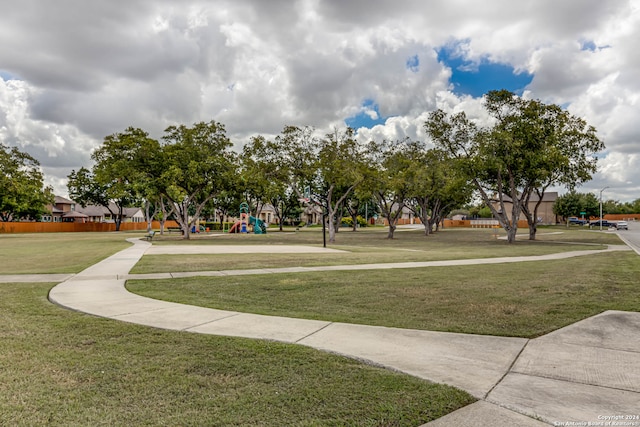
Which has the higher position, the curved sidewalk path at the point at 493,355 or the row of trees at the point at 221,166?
the row of trees at the point at 221,166

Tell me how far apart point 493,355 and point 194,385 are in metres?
3.30

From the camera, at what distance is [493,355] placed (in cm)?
486

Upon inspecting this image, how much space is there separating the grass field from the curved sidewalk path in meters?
0.36

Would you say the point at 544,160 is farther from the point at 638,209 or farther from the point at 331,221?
the point at 638,209

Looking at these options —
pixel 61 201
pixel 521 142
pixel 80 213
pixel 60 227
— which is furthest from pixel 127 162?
pixel 61 201

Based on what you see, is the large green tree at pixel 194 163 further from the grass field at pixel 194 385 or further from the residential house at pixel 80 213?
the residential house at pixel 80 213

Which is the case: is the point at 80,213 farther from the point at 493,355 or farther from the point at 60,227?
the point at 493,355

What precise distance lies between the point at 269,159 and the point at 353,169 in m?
7.10

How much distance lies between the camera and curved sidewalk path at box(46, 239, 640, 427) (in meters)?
3.46

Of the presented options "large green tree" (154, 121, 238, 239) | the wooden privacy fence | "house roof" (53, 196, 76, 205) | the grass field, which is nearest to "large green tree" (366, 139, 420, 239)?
"large green tree" (154, 121, 238, 239)

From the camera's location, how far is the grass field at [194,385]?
131 inches

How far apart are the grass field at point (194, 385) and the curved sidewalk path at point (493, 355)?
356mm

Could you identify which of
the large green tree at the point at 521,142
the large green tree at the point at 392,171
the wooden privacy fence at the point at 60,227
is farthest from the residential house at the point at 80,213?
the large green tree at the point at 521,142

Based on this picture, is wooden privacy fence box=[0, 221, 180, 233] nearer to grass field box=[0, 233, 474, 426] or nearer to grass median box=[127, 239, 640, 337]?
grass median box=[127, 239, 640, 337]
